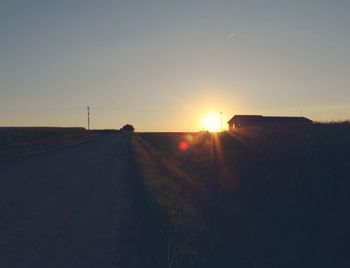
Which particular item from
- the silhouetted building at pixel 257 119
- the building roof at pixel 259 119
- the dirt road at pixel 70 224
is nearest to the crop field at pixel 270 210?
the dirt road at pixel 70 224

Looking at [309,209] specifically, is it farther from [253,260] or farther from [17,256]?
[17,256]

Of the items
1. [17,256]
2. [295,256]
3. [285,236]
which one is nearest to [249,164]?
[285,236]

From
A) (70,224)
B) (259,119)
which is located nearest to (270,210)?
(70,224)

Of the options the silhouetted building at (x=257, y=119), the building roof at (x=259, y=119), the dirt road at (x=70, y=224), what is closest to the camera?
the dirt road at (x=70, y=224)

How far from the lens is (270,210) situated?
44.6 ft

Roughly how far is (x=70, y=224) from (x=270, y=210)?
5311 millimetres

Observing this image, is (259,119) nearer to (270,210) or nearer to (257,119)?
(257,119)

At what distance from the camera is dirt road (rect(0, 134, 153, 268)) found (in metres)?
9.41

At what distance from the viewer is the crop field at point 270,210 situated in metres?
9.67

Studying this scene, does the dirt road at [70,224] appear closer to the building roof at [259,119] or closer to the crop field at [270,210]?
the crop field at [270,210]

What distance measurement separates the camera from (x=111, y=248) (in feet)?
33.2

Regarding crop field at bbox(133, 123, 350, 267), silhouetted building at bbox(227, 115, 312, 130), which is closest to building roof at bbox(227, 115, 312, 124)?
silhouetted building at bbox(227, 115, 312, 130)

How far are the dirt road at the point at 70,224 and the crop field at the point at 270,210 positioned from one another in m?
0.81

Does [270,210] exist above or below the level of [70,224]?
above
